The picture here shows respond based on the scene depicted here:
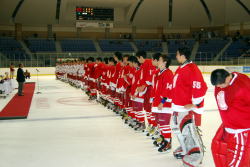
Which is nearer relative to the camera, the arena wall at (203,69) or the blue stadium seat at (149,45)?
the arena wall at (203,69)

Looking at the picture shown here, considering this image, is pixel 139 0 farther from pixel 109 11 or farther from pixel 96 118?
pixel 96 118

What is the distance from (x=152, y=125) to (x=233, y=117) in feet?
9.87

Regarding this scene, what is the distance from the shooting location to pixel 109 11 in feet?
105

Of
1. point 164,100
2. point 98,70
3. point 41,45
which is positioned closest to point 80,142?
point 164,100

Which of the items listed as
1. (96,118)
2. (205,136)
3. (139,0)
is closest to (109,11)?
(139,0)

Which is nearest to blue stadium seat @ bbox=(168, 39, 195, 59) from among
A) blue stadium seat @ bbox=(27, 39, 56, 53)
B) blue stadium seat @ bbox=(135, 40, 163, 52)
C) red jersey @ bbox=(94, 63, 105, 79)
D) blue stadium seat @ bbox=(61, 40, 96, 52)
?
blue stadium seat @ bbox=(135, 40, 163, 52)

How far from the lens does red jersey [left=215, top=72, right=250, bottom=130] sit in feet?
7.39

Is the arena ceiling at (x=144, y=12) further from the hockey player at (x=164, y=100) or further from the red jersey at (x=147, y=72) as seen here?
the hockey player at (x=164, y=100)

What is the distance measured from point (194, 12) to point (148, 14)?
518 centimetres

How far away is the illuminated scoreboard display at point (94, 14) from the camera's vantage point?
30078 mm

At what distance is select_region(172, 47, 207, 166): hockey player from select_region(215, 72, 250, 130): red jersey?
3.18 ft

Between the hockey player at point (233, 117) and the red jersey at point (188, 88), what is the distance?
3.20 feet

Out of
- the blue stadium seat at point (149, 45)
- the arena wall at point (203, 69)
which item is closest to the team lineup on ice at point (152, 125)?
the arena wall at point (203, 69)

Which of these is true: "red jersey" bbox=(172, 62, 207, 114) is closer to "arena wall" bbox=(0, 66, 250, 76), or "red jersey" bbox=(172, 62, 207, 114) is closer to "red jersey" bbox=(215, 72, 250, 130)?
"red jersey" bbox=(215, 72, 250, 130)
